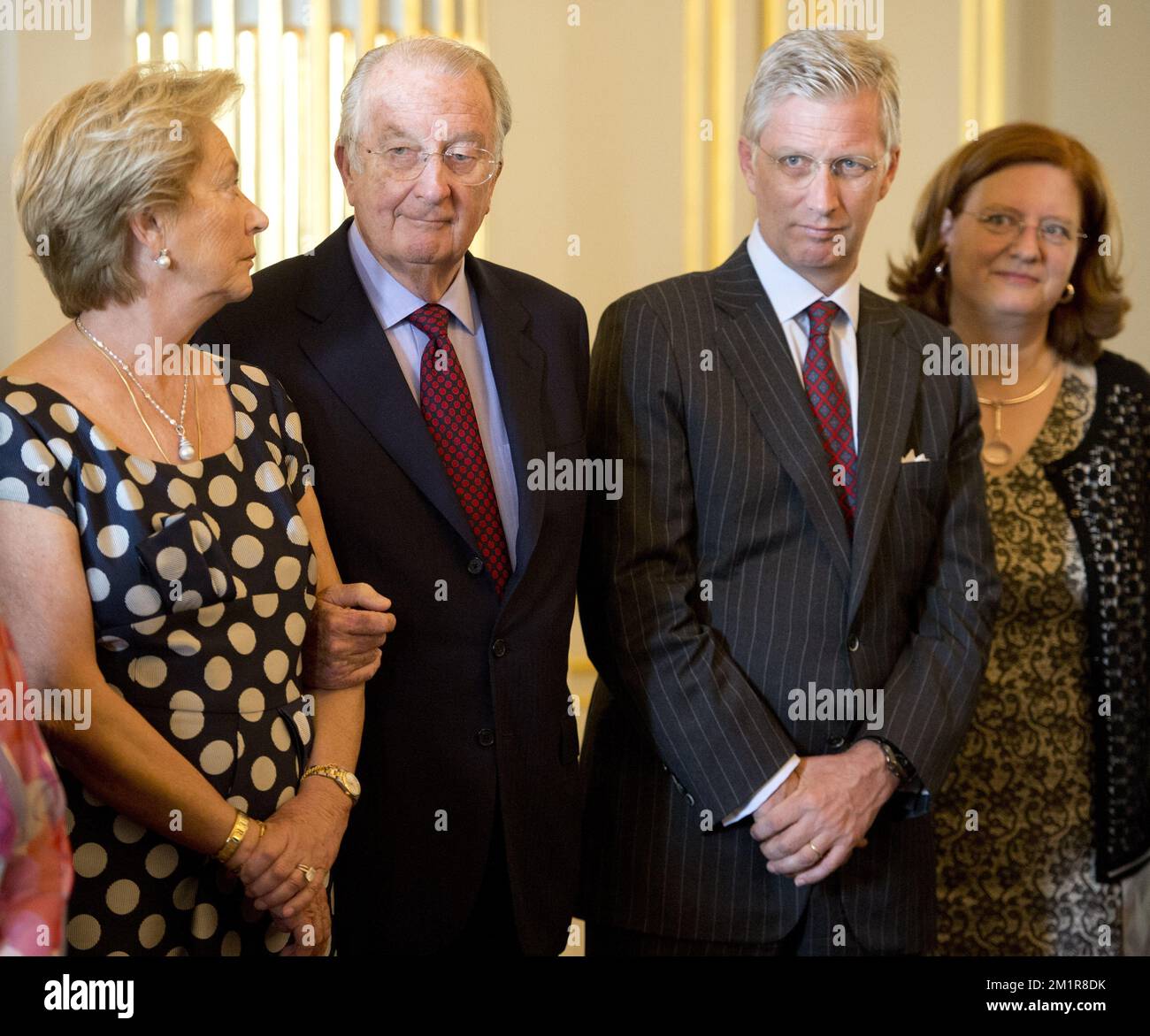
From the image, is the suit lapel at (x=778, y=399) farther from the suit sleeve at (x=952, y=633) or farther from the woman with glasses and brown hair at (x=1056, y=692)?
the woman with glasses and brown hair at (x=1056, y=692)

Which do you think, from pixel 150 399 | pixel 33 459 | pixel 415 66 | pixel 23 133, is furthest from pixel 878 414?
pixel 23 133

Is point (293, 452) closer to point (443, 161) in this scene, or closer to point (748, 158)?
point (443, 161)

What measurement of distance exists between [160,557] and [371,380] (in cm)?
51

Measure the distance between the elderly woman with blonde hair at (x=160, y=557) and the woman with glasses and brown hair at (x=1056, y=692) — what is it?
4.76 ft

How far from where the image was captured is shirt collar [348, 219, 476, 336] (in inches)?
84.9

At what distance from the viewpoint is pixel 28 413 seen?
166 centimetres

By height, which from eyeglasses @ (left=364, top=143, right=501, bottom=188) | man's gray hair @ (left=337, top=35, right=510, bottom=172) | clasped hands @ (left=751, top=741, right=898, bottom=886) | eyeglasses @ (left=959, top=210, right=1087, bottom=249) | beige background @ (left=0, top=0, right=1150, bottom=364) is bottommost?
clasped hands @ (left=751, top=741, right=898, bottom=886)

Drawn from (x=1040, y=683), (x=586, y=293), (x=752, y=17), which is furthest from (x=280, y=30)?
(x=1040, y=683)

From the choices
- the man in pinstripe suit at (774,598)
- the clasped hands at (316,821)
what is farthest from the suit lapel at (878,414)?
the clasped hands at (316,821)

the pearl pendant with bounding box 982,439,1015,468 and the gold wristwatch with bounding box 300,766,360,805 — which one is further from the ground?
the pearl pendant with bounding box 982,439,1015,468

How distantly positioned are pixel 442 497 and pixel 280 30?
2.16 metres

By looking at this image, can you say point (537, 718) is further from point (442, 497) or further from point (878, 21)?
point (878, 21)

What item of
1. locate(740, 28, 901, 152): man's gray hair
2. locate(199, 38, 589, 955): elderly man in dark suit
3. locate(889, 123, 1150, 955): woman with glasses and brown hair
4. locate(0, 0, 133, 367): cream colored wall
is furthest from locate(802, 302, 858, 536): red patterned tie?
locate(0, 0, 133, 367): cream colored wall

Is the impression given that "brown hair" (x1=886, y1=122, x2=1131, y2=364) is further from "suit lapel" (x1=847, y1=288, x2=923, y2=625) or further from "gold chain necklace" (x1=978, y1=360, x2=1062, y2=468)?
"suit lapel" (x1=847, y1=288, x2=923, y2=625)
